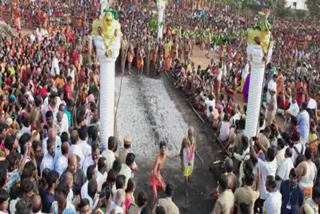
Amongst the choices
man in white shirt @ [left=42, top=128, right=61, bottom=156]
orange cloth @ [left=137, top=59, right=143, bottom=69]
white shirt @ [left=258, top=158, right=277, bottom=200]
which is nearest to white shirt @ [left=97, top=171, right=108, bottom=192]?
man in white shirt @ [left=42, top=128, right=61, bottom=156]

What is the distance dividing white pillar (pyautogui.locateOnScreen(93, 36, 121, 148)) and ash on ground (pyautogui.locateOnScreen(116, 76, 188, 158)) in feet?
4.12

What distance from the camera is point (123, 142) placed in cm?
914

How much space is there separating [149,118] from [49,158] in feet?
18.6

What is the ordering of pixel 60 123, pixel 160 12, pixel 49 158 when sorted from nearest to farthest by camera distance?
pixel 49 158 < pixel 60 123 < pixel 160 12

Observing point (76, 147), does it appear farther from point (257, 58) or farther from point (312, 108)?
point (312, 108)

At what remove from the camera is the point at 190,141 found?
7.79 metres

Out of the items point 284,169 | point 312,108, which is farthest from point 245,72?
point 284,169

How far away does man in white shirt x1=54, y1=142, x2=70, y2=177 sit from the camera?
6.27 metres

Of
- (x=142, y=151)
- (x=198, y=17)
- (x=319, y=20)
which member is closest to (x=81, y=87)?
(x=142, y=151)

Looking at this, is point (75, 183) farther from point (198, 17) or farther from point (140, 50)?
point (198, 17)

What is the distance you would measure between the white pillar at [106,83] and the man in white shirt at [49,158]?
94.5 inches

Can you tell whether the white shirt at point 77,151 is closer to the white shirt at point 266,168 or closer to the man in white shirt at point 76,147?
the man in white shirt at point 76,147

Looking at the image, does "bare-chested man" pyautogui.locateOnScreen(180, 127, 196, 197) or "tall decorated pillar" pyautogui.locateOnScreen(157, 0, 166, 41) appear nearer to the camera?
"bare-chested man" pyautogui.locateOnScreen(180, 127, 196, 197)

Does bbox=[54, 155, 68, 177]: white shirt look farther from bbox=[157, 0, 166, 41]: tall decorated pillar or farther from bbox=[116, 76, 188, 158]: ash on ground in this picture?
bbox=[157, 0, 166, 41]: tall decorated pillar
